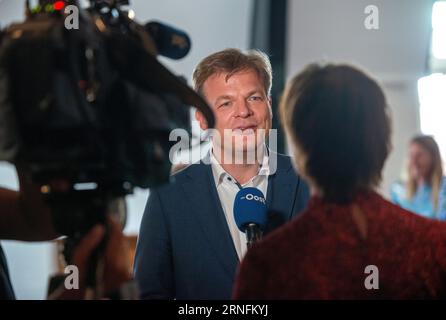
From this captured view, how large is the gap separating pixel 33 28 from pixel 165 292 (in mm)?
645

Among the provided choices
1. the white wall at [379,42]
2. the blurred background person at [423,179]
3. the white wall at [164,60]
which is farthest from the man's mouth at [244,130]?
the white wall at [379,42]

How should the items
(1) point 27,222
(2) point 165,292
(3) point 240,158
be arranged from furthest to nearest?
(3) point 240,158, (2) point 165,292, (1) point 27,222

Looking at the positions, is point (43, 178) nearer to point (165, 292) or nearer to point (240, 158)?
point (165, 292)

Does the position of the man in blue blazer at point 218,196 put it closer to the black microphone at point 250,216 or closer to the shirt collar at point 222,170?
the shirt collar at point 222,170

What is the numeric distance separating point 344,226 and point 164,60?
2.03m

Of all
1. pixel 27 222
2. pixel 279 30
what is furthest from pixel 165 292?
pixel 279 30

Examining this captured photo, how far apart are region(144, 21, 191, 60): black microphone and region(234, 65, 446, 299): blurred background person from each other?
198 mm

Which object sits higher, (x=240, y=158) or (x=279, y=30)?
(x=279, y=30)

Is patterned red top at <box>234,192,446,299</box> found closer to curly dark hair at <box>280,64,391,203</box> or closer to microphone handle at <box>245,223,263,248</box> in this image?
curly dark hair at <box>280,64,391,203</box>

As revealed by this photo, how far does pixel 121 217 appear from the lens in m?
1.00

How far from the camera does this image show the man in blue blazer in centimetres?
132

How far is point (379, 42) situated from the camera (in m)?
3.67

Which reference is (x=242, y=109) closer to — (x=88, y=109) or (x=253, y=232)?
(x=253, y=232)

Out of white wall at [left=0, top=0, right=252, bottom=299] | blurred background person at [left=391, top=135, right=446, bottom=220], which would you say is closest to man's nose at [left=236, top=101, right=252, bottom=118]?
white wall at [left=0, top=0, right=252, bottom=299]
